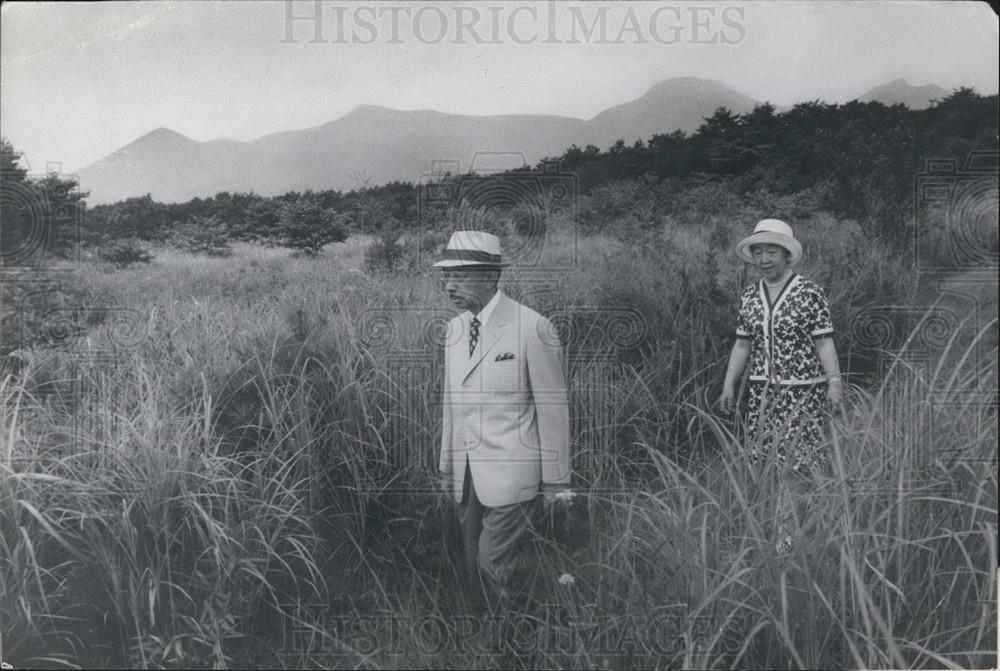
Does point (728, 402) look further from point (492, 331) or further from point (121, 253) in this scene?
point (121, 253)

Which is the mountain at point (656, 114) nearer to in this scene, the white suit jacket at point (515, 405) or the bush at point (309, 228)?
the white suit jacket at point (515, 405)

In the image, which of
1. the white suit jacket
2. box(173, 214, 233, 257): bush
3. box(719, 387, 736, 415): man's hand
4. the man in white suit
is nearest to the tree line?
box(173, 214, 233, 257): bush

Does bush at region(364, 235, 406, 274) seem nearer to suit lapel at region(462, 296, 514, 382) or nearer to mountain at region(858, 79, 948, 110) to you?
suit lapel at region(462, 296, 514, 382)

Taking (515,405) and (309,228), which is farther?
(309,228)

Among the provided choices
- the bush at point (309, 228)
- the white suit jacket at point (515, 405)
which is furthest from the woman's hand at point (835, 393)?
the bush at point (309, 228)

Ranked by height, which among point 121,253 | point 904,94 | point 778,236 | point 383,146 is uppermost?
point 904,94

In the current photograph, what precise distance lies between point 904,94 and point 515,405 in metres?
2.30

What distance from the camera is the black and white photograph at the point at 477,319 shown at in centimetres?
323

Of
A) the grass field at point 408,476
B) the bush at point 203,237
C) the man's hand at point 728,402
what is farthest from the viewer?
the bush at point 203,237

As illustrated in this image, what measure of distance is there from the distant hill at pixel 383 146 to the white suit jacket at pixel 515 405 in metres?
0.76

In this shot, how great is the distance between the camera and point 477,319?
3.27 meters

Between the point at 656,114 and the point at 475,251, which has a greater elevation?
the point at 656,114

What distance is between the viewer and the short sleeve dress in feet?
10.6

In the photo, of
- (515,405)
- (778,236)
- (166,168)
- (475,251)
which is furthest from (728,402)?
(166,168)
